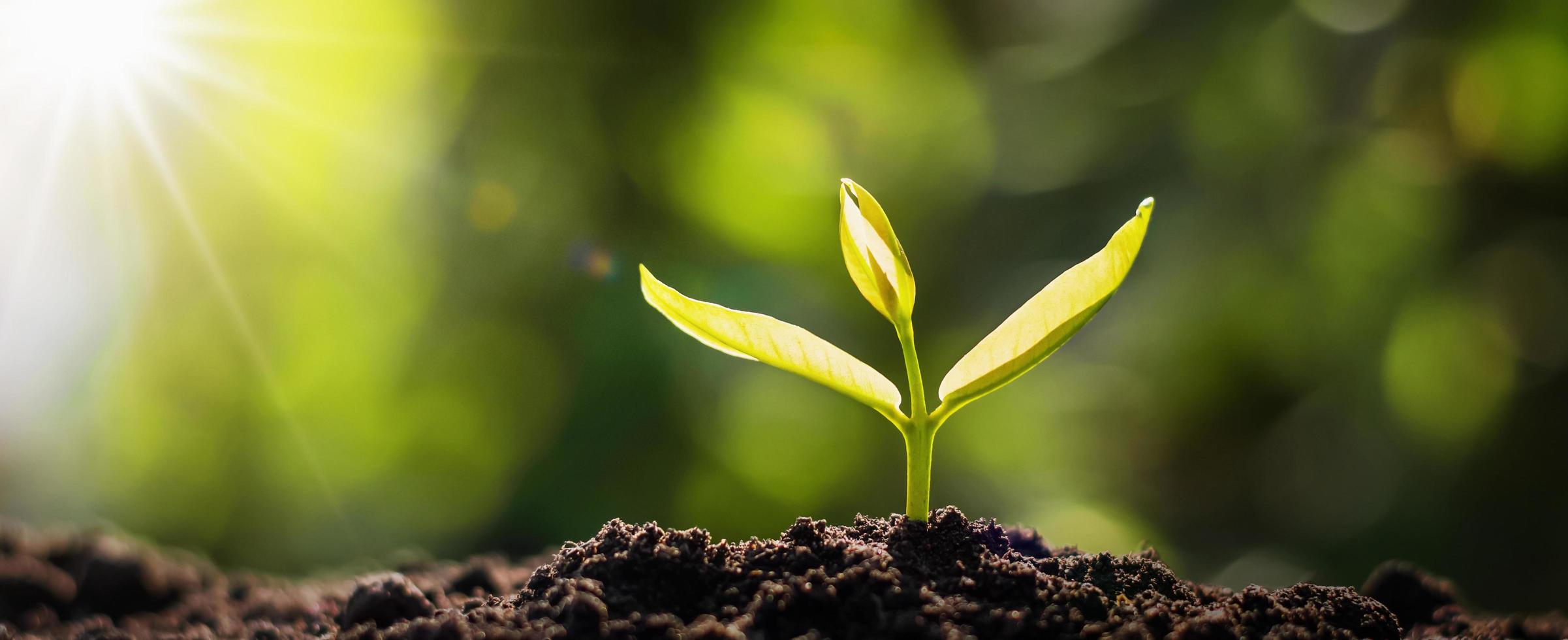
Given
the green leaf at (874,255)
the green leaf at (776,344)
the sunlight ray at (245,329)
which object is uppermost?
the sunlight ray at (245,329)

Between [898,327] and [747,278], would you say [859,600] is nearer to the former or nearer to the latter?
[898,327]

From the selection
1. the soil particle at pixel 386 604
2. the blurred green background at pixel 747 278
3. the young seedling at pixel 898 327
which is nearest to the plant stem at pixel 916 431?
the young seedling at pixel 898 327

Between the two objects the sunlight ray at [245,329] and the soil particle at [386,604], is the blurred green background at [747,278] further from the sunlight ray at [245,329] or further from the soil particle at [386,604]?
the soil particle at [386,604]

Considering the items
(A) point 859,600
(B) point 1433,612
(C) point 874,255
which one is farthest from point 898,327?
(B) point 1433,612

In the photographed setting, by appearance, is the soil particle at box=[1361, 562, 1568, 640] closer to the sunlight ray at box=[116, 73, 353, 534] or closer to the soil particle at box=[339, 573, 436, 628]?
the soil particle at box=[339, 573, 436, 628]

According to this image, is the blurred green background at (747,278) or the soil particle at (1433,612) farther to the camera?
the blurred green background at (747,278)

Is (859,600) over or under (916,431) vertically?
under

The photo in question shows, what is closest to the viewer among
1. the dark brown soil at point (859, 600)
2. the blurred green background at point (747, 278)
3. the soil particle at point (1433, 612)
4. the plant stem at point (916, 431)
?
the dark brown soil at point (859, 600)

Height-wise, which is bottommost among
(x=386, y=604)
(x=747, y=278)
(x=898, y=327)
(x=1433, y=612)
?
(x=386, y=604)
